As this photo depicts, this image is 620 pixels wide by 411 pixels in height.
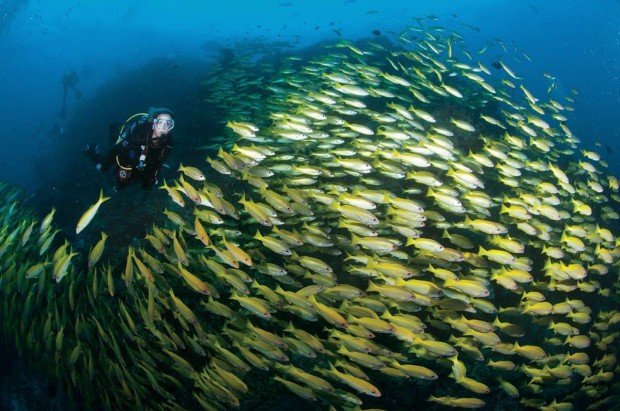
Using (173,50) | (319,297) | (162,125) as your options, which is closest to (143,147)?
(162,125)

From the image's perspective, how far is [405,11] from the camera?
81.6 metres

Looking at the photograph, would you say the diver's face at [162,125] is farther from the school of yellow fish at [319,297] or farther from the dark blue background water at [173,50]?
the dark blue background water at [173,50]

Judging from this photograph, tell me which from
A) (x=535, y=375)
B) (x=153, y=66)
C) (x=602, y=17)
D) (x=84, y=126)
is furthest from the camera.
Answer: (x=602, y=17)

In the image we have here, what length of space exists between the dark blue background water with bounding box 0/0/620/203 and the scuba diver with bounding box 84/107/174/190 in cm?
709

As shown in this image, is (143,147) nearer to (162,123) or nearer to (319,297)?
(162,123)

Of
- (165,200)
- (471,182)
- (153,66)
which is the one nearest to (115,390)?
(165,200)

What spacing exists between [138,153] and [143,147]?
0.16m

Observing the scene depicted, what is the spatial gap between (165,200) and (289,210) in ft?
16.9

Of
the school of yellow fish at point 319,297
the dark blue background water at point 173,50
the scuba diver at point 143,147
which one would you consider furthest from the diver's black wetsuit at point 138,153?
the dark blue background water at point 173,50

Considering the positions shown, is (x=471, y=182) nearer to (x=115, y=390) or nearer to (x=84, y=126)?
(x=115, y=390)

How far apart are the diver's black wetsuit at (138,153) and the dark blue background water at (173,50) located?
23.3 ft

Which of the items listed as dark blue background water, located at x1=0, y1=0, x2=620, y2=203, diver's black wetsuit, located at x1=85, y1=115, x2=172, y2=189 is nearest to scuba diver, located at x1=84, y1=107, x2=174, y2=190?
diver's black wetsuit, located at x1=85, y1=115, x2=172, y2=189

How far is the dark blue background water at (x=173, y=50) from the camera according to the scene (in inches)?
818

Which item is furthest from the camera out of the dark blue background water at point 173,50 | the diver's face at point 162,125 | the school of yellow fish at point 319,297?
the dark blue background water at point 173,50
